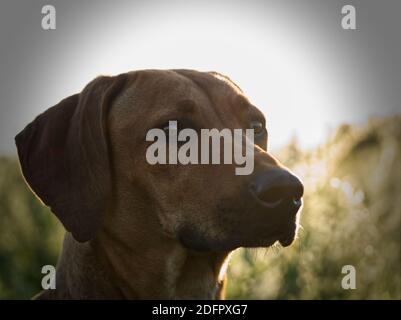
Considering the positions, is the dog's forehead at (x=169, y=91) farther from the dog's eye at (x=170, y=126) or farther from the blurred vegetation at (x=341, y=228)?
the blurred vegetation at (x=341, y=228)

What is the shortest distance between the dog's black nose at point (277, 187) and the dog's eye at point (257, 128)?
2.58 ft

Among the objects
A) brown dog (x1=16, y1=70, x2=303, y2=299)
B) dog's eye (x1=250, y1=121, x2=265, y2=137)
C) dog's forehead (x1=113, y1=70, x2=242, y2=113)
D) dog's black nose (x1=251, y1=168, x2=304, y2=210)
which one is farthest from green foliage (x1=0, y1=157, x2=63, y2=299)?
dog's black nose (x1=251, y1=168, x2=304, y2=210)

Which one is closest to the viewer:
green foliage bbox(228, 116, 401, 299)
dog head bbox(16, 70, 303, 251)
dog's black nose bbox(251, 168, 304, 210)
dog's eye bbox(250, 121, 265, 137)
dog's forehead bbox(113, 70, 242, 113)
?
dog's black nose bbox(251, 168, 304, 210)

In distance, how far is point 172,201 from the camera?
3.82m

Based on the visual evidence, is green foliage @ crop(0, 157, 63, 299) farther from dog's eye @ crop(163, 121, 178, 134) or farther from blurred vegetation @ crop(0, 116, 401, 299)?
dog's eye @ crop(163, 121, 178, 134)

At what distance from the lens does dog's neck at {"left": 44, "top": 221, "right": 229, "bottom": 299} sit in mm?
3846

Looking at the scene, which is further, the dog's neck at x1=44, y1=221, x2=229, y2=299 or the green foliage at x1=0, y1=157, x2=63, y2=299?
the green foliage at x1=0, y1=157, x2=63, y2=299

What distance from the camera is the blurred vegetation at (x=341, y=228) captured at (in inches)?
255

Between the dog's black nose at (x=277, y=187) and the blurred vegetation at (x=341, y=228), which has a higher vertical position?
the dog's black nose at (x=277, y=187)

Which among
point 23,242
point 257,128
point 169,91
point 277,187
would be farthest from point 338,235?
point 23,242

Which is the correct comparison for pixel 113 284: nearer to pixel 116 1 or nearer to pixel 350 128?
pixel 350 128

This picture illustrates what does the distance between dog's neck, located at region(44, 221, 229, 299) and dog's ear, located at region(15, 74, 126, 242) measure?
17cm

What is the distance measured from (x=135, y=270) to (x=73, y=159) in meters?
0.69

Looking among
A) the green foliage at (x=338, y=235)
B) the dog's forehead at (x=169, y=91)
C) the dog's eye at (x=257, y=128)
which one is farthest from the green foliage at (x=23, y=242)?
the dog's eye at (x=257, y=128)
